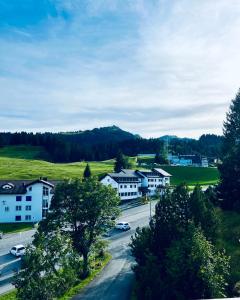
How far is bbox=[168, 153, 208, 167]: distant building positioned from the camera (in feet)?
530

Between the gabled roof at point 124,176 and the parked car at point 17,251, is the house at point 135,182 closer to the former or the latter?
the gabled roof at point 124,176

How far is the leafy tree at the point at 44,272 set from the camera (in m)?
23.5

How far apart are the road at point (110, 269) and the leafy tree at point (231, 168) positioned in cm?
1460

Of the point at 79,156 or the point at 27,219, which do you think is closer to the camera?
the point at 27,219

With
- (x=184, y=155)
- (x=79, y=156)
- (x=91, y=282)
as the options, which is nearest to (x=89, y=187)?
(x=91, y=282)

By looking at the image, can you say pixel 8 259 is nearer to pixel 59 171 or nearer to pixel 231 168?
pixel 231 168

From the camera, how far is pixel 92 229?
1492 inches

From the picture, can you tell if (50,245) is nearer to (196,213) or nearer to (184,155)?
(196,213)

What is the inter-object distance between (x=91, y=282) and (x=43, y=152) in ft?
442

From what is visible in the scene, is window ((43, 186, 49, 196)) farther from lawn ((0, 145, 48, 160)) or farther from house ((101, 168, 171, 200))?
lawn ((0, 145, 48, 160))

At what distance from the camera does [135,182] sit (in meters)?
86.7

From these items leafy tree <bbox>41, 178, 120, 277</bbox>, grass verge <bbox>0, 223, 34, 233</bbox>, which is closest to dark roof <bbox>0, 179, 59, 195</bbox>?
grass verge <bbox>0, 223, 34, 233</bbox>

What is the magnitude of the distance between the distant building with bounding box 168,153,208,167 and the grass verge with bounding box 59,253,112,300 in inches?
4807

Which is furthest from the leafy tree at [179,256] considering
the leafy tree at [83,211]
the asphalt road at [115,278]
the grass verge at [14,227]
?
the grass verge at [14,227]
